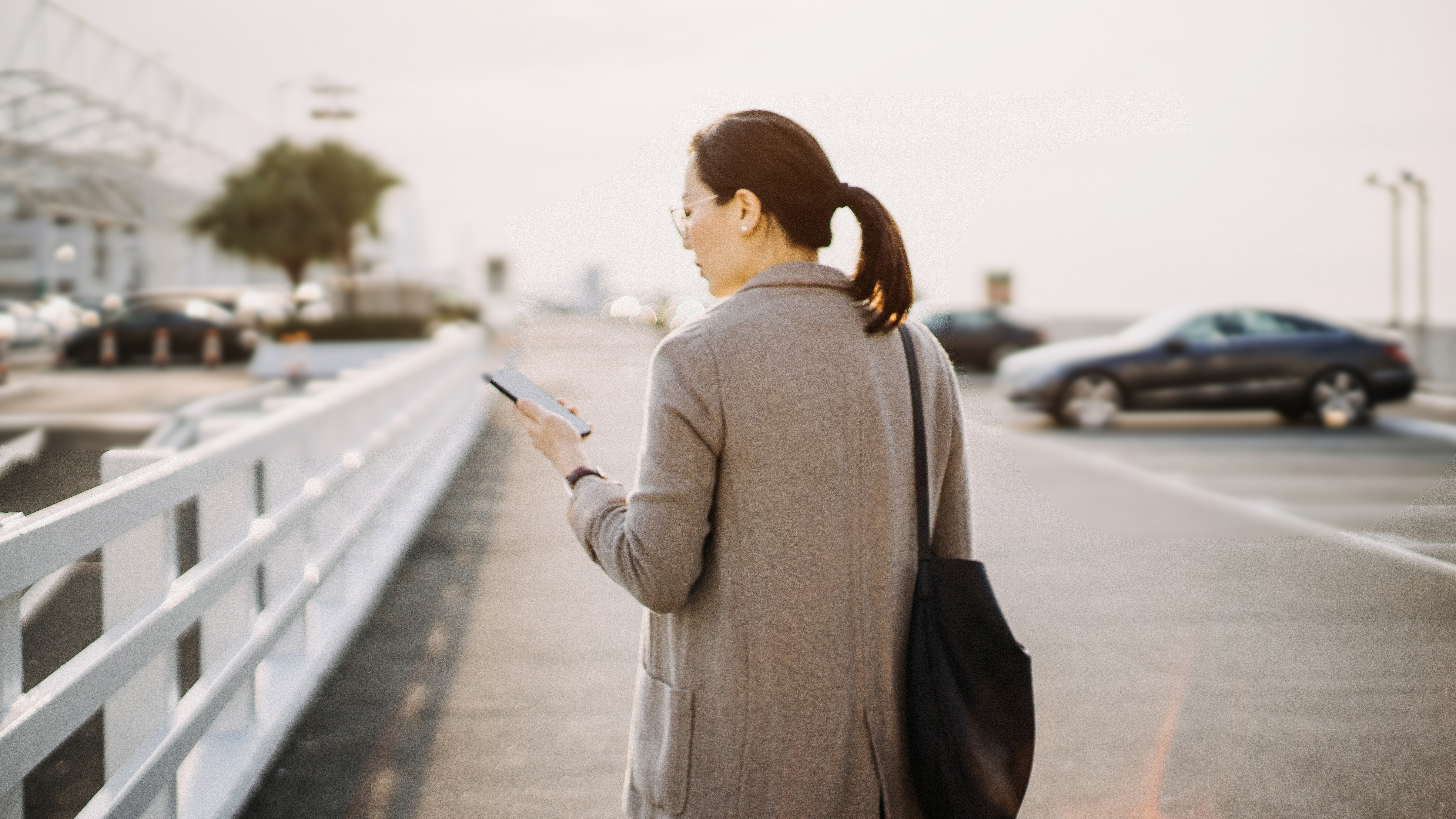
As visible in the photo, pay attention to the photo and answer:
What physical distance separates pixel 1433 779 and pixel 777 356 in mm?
2997

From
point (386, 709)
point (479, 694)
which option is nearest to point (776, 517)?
point (386, 709)

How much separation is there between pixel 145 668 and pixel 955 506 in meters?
1.94

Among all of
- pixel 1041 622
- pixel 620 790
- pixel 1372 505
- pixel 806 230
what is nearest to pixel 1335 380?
pixel 1372 505

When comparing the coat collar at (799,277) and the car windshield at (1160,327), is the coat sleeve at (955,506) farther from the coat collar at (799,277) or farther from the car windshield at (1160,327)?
the car windshield at (1160,327)

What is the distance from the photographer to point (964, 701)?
2.10 metres

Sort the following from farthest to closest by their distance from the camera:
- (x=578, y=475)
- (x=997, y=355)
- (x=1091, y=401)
Result: (x=997, y=355) < (x=1091, y=401) < (x=578, y=475)

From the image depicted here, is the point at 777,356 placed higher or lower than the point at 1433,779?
higher

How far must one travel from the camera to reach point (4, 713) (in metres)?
2.30

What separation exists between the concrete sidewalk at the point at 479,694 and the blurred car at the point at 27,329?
32.8m

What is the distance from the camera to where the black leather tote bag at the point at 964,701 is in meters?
2.08

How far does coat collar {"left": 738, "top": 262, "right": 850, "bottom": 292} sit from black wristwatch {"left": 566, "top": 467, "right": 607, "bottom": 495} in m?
0.40

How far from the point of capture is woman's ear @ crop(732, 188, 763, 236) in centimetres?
214

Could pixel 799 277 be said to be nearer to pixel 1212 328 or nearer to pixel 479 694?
pixel 479 694

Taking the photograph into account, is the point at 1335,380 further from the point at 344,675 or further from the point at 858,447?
the point at 858,447
